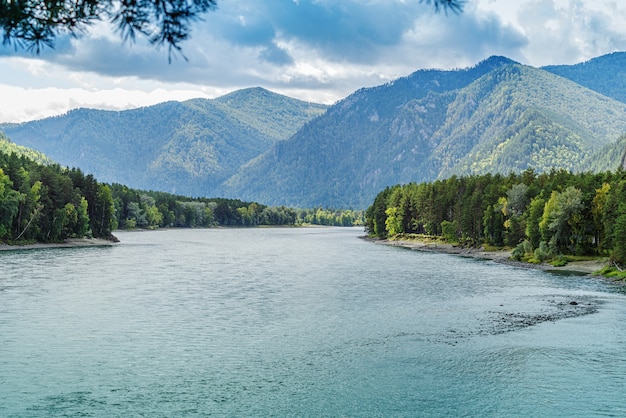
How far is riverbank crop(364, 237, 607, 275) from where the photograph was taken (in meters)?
106

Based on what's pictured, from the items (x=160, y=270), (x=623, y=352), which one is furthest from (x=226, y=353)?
(x=160, y=270)

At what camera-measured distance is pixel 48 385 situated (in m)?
36.7

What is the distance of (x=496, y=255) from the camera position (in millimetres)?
142250

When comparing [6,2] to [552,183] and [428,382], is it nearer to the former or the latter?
[428,382]

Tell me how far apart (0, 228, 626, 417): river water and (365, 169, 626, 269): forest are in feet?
65.1

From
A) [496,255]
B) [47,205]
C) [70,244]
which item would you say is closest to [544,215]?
[496,255]

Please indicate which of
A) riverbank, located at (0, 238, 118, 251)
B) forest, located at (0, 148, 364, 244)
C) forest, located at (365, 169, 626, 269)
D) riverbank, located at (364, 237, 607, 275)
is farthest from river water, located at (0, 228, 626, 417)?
forest, located at (0, 148, 364, 244)

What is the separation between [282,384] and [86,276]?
59.8 m

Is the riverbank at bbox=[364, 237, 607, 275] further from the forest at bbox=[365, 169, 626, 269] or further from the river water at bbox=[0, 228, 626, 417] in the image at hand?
the river water at bbox=[0, 228, 626, 417]

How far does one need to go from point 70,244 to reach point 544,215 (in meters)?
114

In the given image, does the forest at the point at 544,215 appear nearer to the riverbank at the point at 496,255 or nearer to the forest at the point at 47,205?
the riverbank at the point at 496,255

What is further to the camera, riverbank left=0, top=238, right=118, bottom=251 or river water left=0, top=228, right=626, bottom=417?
riverbank left=0, top=238, right=118, bottom=251

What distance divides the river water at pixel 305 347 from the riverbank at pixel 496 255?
1810cm

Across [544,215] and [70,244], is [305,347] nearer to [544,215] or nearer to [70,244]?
[544,215]
